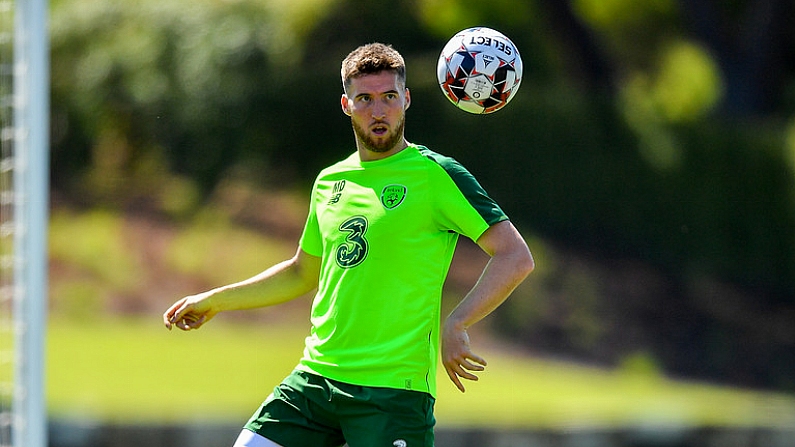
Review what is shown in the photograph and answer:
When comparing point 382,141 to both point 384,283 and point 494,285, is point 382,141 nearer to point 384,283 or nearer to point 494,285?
point 384,283

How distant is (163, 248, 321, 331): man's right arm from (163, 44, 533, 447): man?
0.35 metres

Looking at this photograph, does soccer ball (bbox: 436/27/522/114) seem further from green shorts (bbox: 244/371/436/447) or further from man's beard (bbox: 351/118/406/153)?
green shorts (bbox: 244/371/436/447)

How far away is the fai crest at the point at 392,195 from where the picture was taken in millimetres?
5242

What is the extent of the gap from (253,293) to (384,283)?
77cm

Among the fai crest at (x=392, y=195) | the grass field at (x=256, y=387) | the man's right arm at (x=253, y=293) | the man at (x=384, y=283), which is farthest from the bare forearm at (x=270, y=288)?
the grass field at (x=256, y=387)

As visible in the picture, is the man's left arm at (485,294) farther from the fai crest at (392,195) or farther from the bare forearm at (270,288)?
the bare forearm at (270,288)

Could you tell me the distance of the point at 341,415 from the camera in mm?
5180

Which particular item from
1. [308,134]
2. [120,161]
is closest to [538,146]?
[308,134]

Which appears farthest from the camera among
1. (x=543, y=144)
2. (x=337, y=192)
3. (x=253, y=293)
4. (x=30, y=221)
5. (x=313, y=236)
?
(x=543, y=144)

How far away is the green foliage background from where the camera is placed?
17094mm

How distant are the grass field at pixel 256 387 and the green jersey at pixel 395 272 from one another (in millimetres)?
6039

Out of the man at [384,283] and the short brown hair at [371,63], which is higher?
the short brown hair at [371,63]

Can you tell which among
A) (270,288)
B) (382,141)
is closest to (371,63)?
(382,141)

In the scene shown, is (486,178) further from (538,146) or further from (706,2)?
(706,2)
